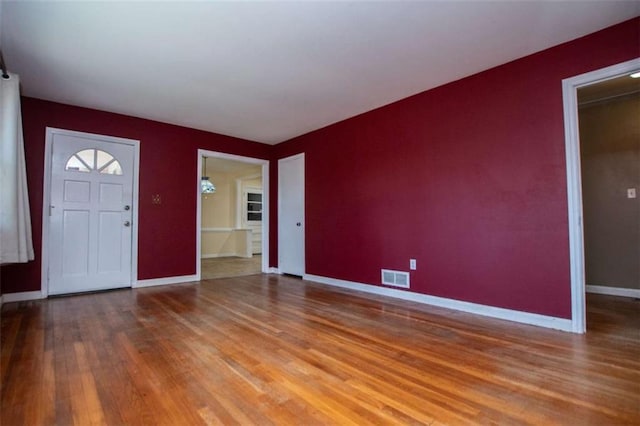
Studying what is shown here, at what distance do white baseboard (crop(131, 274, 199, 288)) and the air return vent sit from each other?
115 inches

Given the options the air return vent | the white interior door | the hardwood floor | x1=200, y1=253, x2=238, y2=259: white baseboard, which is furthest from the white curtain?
x1=200, y1=253, x2=238, y2=259: white baseboard

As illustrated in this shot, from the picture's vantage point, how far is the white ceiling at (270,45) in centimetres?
220

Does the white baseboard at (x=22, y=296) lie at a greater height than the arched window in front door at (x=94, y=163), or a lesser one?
lesser

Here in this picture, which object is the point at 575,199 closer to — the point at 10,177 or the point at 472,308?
the point at 472,308

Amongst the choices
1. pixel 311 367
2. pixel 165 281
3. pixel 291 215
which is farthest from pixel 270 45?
pixel 165 281

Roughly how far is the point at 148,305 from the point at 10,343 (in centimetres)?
121

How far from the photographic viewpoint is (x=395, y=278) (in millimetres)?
3828

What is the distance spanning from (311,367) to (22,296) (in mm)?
3818

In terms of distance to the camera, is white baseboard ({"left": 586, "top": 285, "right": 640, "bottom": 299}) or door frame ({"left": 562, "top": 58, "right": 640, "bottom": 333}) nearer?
door frame ({"left": 562, "top": 58, "right": 640, "bottom": 333})

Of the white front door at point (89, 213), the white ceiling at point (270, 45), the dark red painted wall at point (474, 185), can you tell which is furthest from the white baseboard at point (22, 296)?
the dark red painted wall at point (474, 185)

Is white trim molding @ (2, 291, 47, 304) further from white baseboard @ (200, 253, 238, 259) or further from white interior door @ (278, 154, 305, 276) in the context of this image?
white baseboard @ (200, 253, 238, 259)

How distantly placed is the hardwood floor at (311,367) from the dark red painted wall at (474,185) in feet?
1.54

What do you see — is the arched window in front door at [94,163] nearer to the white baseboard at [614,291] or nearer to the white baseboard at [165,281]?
the white baseboard at [165,281]

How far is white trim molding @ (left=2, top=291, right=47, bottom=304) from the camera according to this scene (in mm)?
3548
